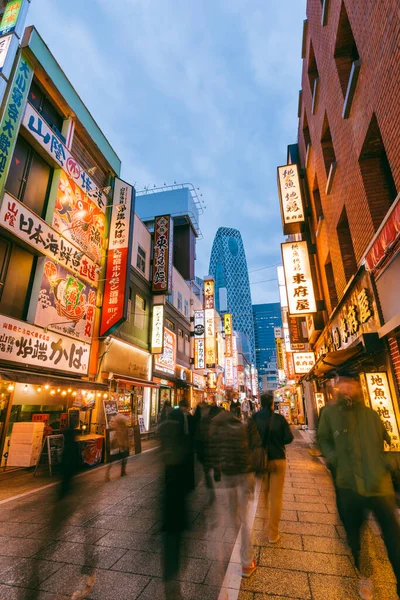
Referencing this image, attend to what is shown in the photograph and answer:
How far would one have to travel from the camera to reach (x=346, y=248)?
999cm

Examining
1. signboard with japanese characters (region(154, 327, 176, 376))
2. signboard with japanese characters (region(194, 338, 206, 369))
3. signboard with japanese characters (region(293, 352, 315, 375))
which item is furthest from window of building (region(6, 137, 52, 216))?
signboard with japanese characters (region(194, 338, 206, 369))

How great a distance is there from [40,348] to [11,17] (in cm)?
1144

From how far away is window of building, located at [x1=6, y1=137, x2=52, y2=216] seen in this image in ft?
34.7

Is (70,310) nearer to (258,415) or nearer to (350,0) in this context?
(258,415)

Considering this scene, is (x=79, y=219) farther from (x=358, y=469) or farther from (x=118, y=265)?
(x=358, y=469)

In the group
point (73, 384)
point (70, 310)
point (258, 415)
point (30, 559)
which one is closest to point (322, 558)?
point (258, 415)

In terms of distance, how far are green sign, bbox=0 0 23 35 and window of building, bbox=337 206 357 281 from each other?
1261 cm

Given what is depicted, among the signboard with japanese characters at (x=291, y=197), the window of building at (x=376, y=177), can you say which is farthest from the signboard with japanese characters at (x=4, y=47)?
the signboard with japanese characters at (x=291, y=197)

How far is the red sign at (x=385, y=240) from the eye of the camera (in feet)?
17.0

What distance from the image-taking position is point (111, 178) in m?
17.1

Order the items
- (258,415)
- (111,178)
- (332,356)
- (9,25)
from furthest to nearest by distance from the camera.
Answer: (111,178) < (9,25) < (332,356) < (258,415)

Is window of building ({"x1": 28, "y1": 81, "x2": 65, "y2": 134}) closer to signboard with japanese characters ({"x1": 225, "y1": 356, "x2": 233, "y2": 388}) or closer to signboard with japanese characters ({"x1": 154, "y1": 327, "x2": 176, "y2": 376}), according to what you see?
signboard with japanese characters ({"x1": 154, "y1": 327, "x2": 176, "y2": 376})

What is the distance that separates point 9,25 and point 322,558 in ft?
52.7

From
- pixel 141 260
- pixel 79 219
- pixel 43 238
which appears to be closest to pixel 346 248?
pixel 43 238
